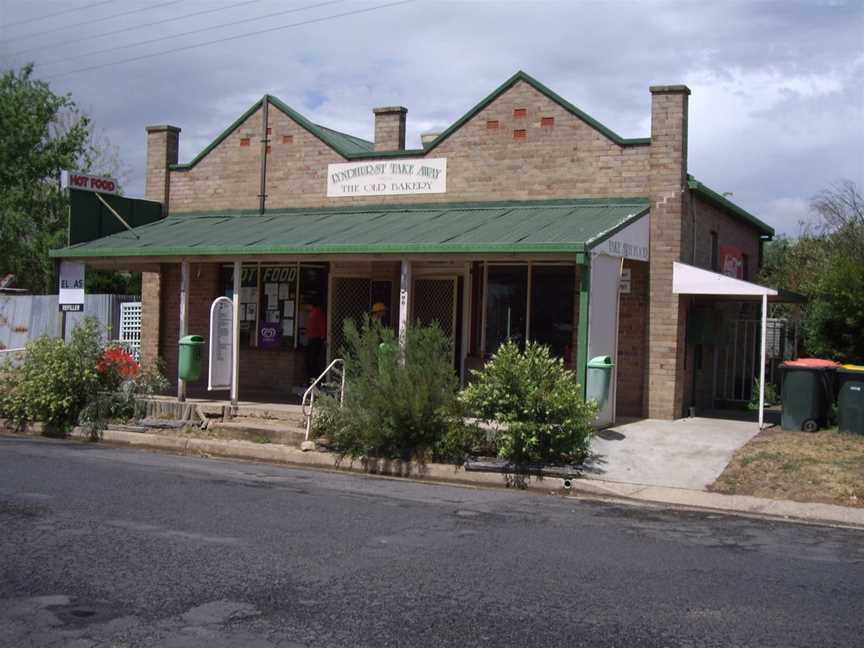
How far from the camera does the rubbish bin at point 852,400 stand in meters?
12.6

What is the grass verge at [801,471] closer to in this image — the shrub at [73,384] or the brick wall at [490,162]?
the brick wall at [490,162]

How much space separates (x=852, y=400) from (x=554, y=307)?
15.8 feet

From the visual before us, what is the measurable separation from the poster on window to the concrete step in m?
8.61

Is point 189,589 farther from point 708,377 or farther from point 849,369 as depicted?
point 708,377

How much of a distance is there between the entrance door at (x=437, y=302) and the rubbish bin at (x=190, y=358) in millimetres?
3864

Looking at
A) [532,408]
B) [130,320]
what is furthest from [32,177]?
[532,408]

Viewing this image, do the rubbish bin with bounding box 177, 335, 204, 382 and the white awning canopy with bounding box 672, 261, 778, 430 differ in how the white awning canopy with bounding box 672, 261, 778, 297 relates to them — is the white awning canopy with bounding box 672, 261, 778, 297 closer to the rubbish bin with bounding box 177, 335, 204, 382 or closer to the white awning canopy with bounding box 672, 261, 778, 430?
the white awning canopy with bounding box 672, 261, 778, 430

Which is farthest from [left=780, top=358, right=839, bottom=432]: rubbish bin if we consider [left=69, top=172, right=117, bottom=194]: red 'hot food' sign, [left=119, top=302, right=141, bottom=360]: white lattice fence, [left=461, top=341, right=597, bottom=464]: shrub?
[left=119, top=302, right=141, bottom=360]: white lattice fence

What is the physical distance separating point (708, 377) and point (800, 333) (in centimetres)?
260

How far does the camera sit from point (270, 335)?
18531 millimetres

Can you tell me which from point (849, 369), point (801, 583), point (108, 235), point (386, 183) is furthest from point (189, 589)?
point (108, 235)

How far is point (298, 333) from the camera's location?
723 inches

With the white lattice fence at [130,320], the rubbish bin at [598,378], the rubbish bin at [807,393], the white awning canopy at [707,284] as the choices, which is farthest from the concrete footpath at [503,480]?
the white lattice fence at [130,320]

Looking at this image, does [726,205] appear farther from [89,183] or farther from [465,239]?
[89,183]
